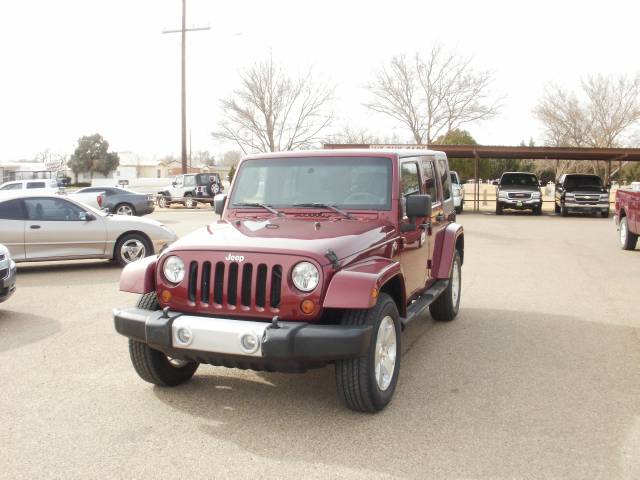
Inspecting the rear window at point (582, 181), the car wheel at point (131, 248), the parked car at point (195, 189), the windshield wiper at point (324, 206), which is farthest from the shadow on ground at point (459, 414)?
the parked car at point (195, 189)

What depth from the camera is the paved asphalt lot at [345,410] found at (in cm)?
376

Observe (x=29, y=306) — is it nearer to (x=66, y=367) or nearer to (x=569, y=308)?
(x=66, y=367)

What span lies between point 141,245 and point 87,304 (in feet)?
10.9

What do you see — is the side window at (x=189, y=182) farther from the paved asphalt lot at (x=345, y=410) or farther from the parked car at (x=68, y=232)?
the paved asphalt lot at (x=345, y=410)

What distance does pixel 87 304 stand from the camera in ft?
27.7

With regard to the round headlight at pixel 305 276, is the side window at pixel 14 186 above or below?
above

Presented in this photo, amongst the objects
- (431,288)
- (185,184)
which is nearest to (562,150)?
(185,184)

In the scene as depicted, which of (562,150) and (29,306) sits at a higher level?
(562,150)

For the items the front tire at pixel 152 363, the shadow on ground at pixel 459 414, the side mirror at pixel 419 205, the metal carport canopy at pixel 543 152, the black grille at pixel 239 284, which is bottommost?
the shadow on ground at pixel 459 414

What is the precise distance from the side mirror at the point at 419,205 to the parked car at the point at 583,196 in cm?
2425

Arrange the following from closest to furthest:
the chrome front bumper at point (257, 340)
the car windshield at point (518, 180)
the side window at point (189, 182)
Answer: the chrome front bumper at point (257, 340) < the car windshield at point (518, 180) < the side window at point (189, 182)

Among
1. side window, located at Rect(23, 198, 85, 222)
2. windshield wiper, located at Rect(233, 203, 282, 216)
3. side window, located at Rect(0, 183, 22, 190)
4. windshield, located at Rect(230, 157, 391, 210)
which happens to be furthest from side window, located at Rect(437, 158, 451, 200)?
side window, located at Rect(0, 183, 22, 190)

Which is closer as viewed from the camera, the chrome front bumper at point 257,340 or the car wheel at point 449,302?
the chrome front bumper at point 257,340

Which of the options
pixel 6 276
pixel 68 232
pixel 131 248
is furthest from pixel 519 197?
pixel 6 276
